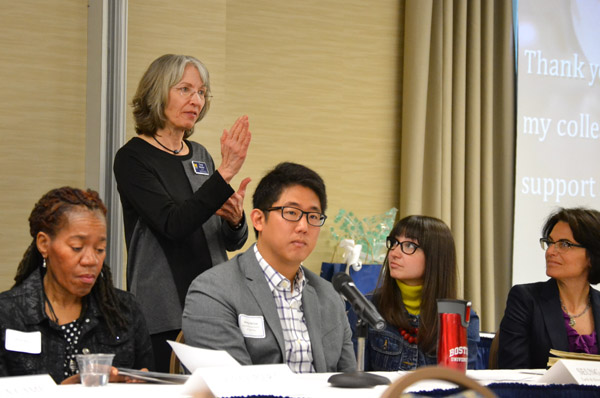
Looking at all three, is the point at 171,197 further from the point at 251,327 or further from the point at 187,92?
the point at 251,327

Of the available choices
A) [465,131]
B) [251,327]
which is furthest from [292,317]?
[465,131]

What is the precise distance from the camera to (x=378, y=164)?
16.5 feet

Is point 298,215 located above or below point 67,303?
above

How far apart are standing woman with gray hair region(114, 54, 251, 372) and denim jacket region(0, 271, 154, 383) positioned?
11.5 inches

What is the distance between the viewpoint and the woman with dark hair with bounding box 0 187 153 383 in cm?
212

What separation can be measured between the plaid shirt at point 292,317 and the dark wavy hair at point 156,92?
708 millimetres

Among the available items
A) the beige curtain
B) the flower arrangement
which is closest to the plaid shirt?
the flower arrangement

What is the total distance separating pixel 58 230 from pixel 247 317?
24.4 inches

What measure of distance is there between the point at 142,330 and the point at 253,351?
1.26 feet

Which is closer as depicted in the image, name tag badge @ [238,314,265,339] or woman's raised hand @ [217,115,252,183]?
name tag badge @ [238,314,265,339]

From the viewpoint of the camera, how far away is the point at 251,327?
2.23 meters

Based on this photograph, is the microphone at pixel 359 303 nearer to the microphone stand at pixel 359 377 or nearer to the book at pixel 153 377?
the microphone stand at pixel 359 377

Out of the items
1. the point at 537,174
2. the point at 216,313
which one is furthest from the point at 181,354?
the point at 537,174

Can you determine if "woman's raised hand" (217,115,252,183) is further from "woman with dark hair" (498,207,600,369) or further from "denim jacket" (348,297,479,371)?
"woman with dark hair" (498,207,600,369)
